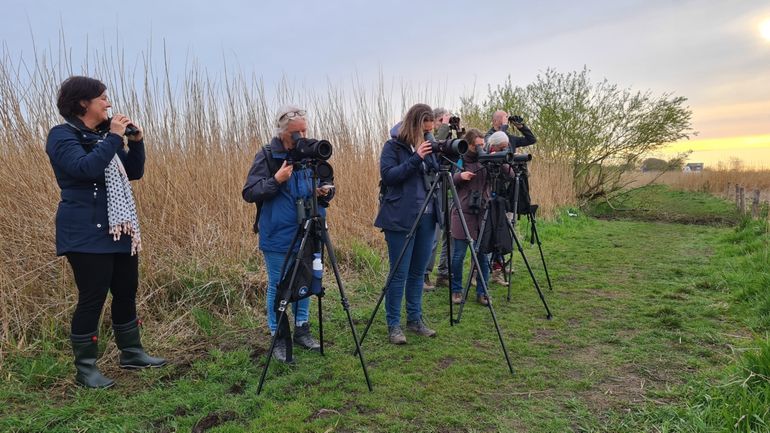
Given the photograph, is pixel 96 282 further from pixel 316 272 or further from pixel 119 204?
pixel 316 272

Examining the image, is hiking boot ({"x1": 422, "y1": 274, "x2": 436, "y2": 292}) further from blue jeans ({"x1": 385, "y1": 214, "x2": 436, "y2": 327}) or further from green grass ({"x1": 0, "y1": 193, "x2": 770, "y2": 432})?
blue jeans ({"x1": 385, "y1": 214, "x2": 436, "y2": 327})

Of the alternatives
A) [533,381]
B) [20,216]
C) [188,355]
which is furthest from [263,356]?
[20,216]

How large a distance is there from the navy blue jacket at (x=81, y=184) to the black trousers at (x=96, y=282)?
74 mm

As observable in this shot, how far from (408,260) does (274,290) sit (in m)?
0.92

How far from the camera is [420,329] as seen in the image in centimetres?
339

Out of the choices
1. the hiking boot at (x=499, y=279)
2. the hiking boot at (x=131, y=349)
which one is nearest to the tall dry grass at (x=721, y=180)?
the hiking boot at (x=499, y=279)

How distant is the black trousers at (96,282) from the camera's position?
7.91ft

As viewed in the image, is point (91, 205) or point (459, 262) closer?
point (91, 205)

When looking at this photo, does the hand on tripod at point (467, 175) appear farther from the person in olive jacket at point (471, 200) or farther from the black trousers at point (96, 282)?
the black trousers at point (96, 282)

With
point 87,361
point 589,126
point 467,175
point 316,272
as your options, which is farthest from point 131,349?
point 589,126

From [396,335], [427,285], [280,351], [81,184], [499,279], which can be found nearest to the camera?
[81,184]

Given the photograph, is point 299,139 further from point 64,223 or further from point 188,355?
point 188,355

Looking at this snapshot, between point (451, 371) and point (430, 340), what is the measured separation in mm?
520

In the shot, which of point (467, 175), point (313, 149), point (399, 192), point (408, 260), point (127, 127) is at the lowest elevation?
point (408, 260)
